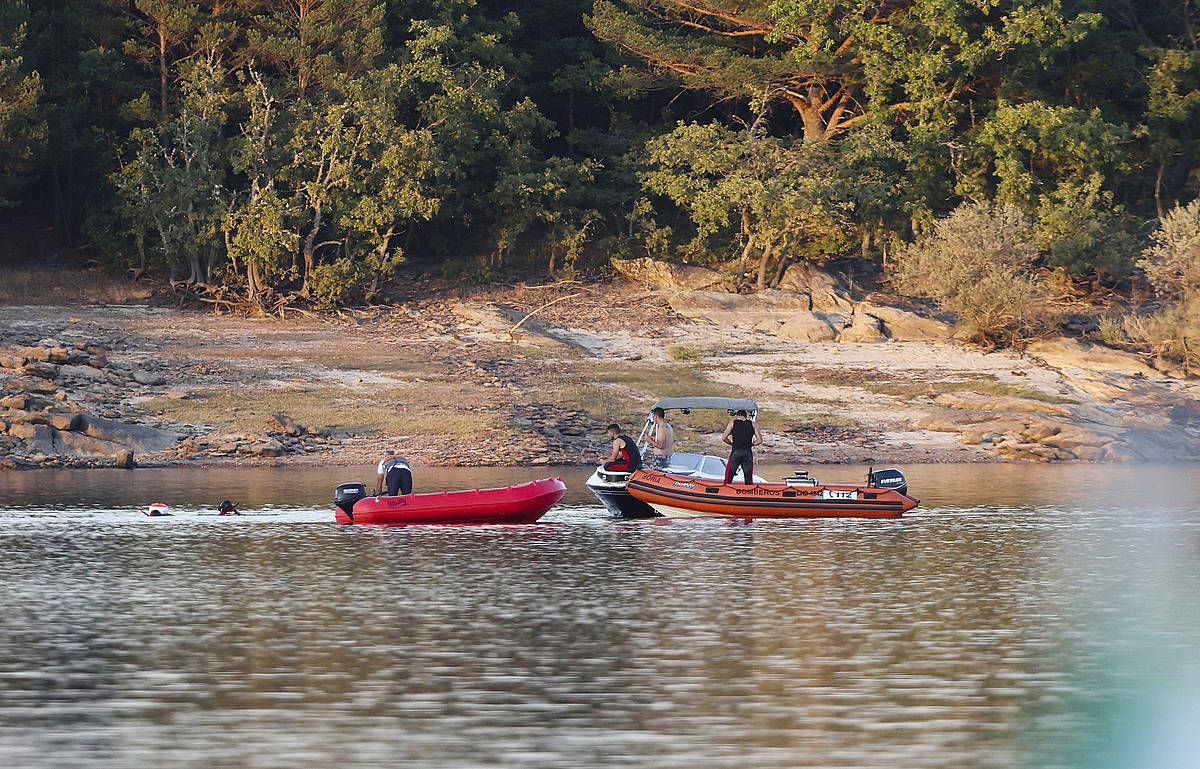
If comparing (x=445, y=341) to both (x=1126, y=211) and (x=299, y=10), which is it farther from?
(x=1126, y=211)

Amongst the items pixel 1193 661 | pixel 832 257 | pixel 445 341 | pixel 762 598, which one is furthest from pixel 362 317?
pixel 1193 661

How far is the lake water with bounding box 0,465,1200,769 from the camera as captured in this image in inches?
487

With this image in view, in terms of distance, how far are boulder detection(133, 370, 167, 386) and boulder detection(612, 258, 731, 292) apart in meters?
15.8

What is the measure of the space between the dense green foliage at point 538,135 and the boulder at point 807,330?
3278 mm

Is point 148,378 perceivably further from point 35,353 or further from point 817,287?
point 817,287

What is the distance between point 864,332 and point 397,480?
22006mm

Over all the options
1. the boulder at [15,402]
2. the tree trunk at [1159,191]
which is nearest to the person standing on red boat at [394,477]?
the boulder at [15,402]

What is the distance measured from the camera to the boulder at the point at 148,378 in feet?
125

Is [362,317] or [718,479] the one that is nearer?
[718,479]

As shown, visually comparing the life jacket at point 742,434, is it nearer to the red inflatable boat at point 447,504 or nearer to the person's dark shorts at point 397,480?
the red inflatable boat at point 447,504

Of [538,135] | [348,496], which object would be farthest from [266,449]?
[538,135]

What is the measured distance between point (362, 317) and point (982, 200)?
17981 mm

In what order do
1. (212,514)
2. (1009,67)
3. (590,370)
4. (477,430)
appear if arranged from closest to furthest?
1. (212,514)
2. (477,430)
3. (590,370)
4. (1009,67)

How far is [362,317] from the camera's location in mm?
45594
